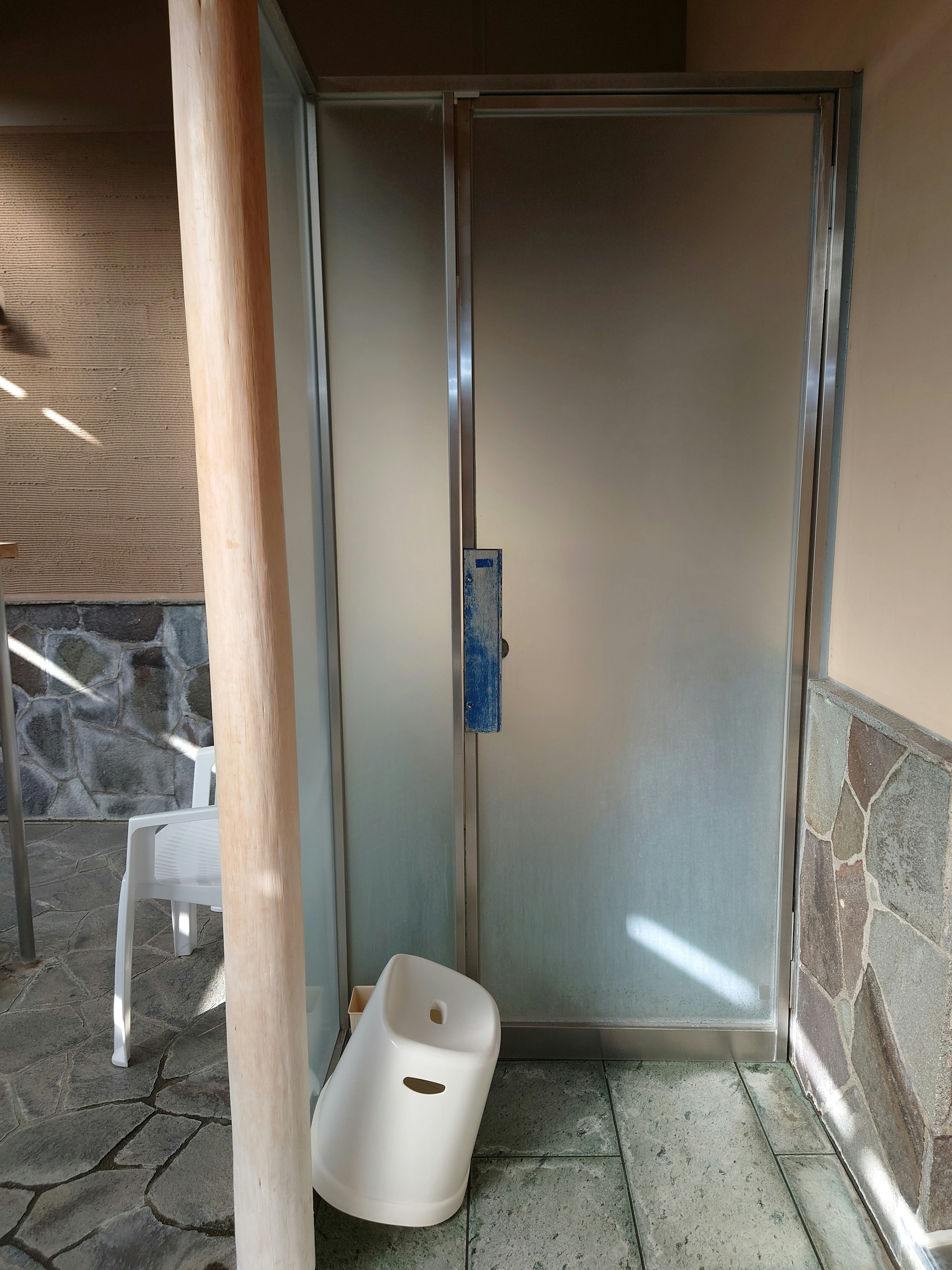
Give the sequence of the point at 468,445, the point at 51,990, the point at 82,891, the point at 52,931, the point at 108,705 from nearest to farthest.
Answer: the point at 468,445 → the point at 51,990 → the point at 52,931 → the point at 82,891 → the point at 108,705

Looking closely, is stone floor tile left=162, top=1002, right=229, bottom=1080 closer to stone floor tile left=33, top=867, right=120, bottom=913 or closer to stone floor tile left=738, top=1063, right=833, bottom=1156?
stone floor tile left=33, top=867, right=120, bottom=913

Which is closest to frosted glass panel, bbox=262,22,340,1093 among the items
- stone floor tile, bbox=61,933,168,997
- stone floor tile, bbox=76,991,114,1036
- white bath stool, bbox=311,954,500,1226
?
white bath stool, bbox=311,954,500,1226

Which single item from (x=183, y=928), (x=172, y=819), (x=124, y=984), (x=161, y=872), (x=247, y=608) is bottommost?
(x=183, y=928)

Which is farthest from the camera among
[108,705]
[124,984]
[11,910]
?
[108,705]

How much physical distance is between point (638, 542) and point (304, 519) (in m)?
0.77

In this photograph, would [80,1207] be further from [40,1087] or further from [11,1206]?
[40,1087]

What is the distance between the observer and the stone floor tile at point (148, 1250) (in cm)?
150

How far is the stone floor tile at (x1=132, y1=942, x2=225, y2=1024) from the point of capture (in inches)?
89.9

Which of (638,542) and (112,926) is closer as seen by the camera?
(638,542)

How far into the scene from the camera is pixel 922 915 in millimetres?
1400

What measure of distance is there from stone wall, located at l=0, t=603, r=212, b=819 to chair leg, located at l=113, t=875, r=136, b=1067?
154 cm

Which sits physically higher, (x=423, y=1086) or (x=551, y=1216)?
(x=423, y=1086)

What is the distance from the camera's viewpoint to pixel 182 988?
239 centimetres

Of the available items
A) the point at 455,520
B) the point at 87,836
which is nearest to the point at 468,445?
the point at 455,520
